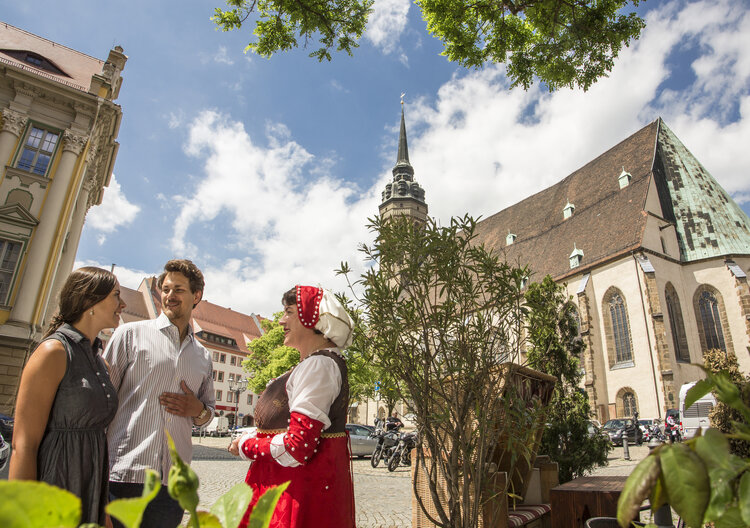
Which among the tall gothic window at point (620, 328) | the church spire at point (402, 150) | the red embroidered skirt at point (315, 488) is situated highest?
the church spire at point (402, 150)

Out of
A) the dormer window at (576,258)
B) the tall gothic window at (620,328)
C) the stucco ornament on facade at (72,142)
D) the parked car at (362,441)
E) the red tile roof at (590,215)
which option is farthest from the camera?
the dormer window at (576,258)

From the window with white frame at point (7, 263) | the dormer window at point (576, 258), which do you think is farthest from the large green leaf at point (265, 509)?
the dormer window at point (576, 258)

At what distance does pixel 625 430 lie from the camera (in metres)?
21.8

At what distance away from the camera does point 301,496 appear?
2184 mm

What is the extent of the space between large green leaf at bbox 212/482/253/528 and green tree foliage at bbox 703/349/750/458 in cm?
50

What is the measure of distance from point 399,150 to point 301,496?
54.3 meters

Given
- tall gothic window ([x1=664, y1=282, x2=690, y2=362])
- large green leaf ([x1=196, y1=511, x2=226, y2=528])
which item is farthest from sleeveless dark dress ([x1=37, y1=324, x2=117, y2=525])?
tall gothic window ([x1=664, y1=282, x2=690, y2=362])

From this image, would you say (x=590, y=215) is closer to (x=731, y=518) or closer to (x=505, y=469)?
(x=505, y=469)

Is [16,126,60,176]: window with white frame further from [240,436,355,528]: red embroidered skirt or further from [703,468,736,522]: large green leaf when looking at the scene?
[703,468,736,522]: large green leaf

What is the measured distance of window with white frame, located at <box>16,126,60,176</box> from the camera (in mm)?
15797

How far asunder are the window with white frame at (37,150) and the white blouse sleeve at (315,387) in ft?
57.8

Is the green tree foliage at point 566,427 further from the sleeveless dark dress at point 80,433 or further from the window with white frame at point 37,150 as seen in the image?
the window with white frame at point 37,150

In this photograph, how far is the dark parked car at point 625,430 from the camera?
21.9 m

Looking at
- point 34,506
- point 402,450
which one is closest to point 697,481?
point 34,506
